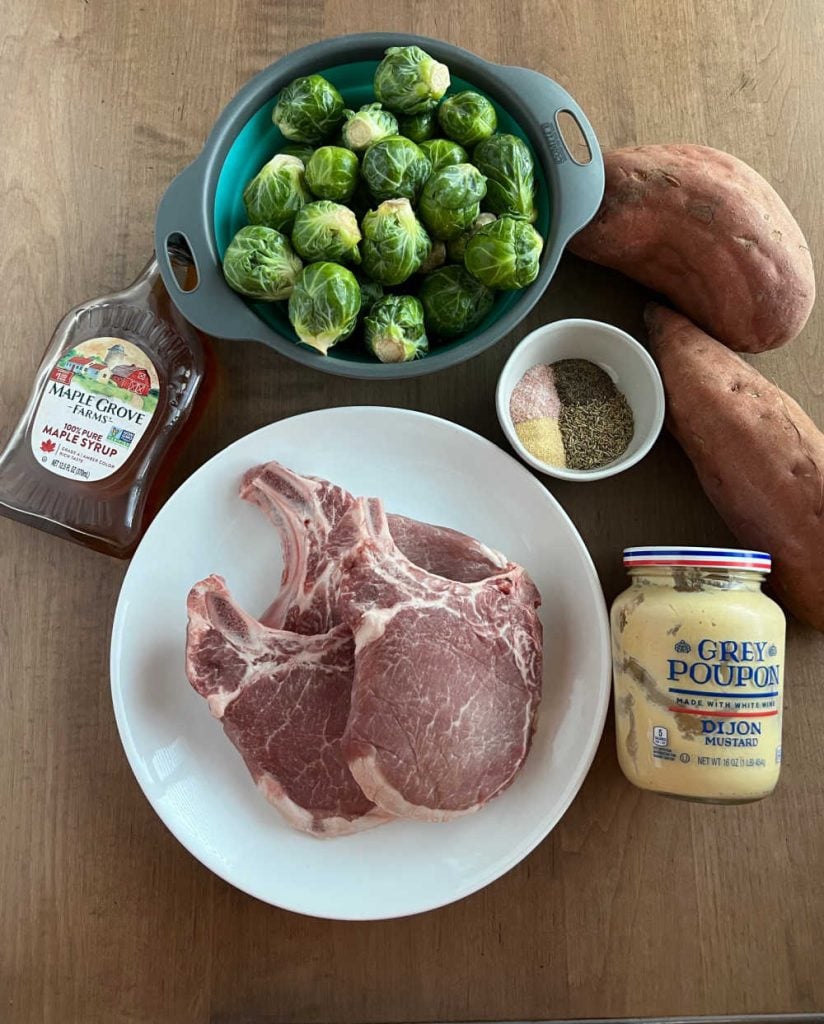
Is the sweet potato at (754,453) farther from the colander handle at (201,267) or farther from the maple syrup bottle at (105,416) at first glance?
the maple syrup bottle at (105,416)

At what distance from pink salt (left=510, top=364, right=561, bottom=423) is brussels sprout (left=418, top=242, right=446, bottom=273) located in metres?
0.25

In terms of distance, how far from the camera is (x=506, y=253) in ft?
3.78

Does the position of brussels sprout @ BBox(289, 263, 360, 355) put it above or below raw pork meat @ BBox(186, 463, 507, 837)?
above

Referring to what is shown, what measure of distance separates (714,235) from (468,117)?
45 centimetres

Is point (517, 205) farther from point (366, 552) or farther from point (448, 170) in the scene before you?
point (366, 552)

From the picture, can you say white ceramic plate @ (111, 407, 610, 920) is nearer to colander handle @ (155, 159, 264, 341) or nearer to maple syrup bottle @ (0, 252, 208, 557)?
maple syrup bottle @ (0, 252, 208, 557)

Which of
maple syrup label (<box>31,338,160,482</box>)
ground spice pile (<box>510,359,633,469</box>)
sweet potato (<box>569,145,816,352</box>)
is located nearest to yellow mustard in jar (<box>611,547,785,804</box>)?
ground spice pile (<box>510,359,633,469</box>)

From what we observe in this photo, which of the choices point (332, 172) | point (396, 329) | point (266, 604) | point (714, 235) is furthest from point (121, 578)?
point (714, 235)

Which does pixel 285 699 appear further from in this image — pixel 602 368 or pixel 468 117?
pixel 468 117

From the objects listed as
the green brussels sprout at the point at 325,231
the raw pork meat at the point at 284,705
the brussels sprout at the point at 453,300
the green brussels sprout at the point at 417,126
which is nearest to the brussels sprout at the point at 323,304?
the green brussels sprout at the point at 325,231

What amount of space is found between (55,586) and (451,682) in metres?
0.74

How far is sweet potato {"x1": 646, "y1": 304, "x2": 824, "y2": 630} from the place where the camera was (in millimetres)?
1300

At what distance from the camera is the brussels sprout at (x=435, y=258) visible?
126cm

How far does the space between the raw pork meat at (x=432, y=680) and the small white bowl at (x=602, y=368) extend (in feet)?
0.76
